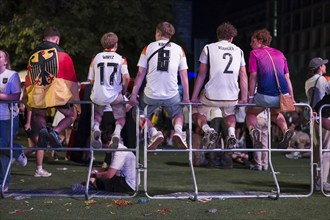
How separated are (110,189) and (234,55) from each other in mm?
2694

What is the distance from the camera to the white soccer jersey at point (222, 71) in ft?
30.9

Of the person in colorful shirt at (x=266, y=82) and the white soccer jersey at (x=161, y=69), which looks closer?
the white soccer jersey at (x=161, y=69)

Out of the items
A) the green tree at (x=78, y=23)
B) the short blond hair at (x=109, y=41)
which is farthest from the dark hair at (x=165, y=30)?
the green tree at (x=78, y=23)

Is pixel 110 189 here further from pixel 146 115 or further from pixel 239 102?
pixel 239 102

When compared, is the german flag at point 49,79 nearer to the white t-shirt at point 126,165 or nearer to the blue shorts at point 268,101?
the white t-shirt at point 126,165

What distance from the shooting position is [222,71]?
370 inches

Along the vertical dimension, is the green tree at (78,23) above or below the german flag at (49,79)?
above

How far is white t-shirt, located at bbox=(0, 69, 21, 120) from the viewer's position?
9.84 m

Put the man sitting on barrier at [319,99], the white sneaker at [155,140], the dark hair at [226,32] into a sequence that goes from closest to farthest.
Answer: the white sneaker at [155,140]
the dark hair at [226,32]
the man sitting on barrier at [319,99]

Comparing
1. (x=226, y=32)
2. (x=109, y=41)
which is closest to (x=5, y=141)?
(x=109, y=41)

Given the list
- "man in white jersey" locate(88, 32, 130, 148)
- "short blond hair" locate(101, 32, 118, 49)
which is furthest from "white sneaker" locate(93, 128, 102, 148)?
"short blond hair" locate(101, 32, 118, 49)

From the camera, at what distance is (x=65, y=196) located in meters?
9.25

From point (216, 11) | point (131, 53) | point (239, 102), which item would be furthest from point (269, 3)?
point (239, 102)

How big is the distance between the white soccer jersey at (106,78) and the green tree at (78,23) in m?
16.7
